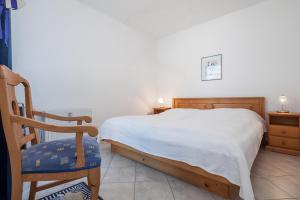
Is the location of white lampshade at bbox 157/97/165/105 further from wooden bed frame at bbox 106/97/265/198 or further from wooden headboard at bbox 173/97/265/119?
wooden bed frame at bbox 106/97/265/198

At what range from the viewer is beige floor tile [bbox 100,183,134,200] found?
1.53m

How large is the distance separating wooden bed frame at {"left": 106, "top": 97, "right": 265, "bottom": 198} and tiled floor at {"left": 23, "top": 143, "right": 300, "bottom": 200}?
69 millimetres

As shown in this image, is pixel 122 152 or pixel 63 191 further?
pixel 122 152

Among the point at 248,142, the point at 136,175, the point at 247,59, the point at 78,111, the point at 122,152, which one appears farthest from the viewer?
the point at 247,59

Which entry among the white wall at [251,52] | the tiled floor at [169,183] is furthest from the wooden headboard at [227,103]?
the tiled floor at [169,183]

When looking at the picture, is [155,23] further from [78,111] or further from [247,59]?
[78,111]

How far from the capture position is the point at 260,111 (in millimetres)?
2996

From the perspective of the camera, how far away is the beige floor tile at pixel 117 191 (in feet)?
5.03

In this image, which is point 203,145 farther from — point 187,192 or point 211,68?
point 211,68

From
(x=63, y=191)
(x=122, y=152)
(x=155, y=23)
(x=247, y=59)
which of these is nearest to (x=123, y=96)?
(x=122, y=152)

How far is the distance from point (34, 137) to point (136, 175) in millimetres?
1187

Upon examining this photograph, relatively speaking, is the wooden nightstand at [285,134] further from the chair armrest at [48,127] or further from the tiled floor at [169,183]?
the chair armrest at [48,127]

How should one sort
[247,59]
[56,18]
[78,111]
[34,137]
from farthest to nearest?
[247,59] → [78,111] → [56,18] → [34,137]

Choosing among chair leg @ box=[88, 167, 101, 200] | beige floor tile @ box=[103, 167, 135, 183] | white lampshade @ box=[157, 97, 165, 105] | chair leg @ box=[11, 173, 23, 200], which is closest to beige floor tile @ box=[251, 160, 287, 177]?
beige floor tile @ box=[103, 167, 135, 183]
